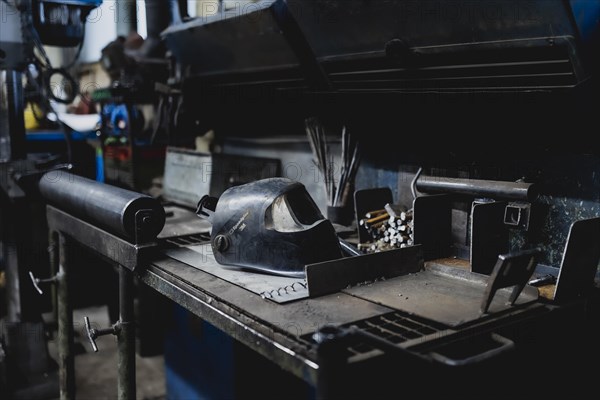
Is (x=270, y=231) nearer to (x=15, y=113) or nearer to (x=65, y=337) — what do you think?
(x=65, y=337)

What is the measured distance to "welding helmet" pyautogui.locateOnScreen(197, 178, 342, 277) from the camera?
175 centimetres

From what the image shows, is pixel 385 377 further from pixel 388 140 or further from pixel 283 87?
pixel 283 87

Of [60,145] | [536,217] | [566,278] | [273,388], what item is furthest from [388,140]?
[60,145]

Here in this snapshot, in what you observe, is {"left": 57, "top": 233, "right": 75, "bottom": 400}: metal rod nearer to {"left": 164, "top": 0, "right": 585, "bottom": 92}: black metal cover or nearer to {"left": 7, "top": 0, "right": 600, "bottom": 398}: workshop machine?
{"left": 7, "top": 0, "right": 600, "bottom": 398}: workshop machine

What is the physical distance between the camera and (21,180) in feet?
Result: 9.47

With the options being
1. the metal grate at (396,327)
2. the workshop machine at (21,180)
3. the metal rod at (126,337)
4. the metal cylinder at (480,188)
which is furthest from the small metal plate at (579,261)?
the workshop machine at (21,180)

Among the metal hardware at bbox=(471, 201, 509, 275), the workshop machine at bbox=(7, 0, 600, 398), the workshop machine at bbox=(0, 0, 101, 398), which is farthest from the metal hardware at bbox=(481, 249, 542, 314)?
the workshop machine at bbox=(0, 0, 101, 398)

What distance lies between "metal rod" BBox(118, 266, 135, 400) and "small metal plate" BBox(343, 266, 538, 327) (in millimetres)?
891

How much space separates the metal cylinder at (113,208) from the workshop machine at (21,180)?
57 centimetres

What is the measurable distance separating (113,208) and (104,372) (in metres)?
1.88

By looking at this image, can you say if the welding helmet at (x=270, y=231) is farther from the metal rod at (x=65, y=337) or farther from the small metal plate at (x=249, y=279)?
the metal rod at (x=65, y=337)

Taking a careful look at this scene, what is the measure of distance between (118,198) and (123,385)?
698 millimetres

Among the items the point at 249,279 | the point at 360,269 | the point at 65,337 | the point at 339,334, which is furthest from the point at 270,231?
the point at 65,337

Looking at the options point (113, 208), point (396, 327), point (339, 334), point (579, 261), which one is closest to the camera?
point (339, 334)
